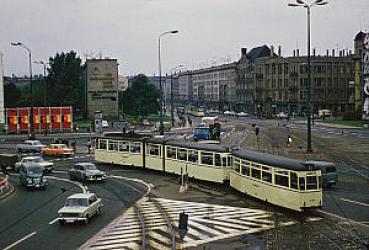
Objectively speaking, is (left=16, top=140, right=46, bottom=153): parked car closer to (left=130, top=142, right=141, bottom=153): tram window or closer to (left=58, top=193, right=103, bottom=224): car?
(left=130, top=142, right=141, bottom=153): tram window

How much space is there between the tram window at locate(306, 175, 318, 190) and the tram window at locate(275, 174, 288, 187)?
1037mm

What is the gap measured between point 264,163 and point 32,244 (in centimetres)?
1103

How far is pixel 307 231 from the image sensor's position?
2030 centimetres

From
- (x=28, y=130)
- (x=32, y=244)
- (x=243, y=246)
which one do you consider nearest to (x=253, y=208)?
(x=243, y=246)

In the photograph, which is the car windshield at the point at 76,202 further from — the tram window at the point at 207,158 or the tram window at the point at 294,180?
the tram window at the point at 207,158

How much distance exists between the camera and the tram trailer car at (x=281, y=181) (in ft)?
73.3

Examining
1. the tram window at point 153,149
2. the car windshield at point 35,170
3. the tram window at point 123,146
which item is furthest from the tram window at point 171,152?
the car windshield at point 35,170

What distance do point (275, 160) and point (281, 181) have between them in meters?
1.18

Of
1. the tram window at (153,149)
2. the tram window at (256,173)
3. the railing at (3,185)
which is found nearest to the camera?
the tram window at (256,173)

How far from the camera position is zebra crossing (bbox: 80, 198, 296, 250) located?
1916 centimetres

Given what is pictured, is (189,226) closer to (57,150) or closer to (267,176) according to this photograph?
(267,176)

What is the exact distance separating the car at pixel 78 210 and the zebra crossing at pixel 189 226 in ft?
4.17

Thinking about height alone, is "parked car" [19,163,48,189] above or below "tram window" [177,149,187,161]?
below

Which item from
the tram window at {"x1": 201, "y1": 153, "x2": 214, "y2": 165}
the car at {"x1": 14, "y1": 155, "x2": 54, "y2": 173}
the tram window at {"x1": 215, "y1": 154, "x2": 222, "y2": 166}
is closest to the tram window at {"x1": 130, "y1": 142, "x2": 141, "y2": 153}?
the car at {"x1": 14, "y1": 155, "x2": 54, "y2": 173}
